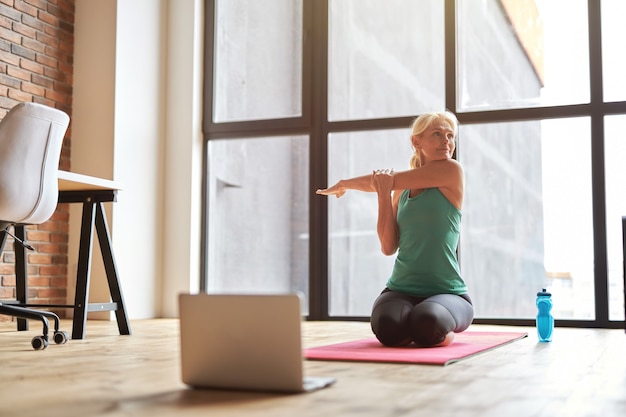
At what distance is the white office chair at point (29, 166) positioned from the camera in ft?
9.71

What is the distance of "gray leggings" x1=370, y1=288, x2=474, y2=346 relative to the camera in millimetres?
2701

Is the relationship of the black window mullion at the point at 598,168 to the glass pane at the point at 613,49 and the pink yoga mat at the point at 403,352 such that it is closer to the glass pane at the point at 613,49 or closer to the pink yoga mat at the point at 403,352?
the glass pane at the point at 613,49

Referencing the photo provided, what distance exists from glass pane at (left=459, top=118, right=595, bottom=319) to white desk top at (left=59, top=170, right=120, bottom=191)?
7.20 feet

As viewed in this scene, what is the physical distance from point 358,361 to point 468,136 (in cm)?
278

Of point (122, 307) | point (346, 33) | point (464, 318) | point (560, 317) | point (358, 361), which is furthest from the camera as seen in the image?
point (346, 33)

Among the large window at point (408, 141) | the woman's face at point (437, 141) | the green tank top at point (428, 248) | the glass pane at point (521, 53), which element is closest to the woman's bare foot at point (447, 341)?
the green tank top at point (428, 248)

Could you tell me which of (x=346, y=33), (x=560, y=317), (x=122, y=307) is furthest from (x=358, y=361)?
(x=346, y=33)

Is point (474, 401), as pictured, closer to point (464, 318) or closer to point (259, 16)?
point (464, 318)

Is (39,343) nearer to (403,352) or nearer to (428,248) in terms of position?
(403,352)

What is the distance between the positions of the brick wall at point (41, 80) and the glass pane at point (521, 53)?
2.41 meters

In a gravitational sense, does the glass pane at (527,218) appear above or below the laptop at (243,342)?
above

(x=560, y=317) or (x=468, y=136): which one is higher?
(x=468, y=136)

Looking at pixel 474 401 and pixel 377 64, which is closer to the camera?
pixel 474 401

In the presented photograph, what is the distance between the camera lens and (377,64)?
5121mm
